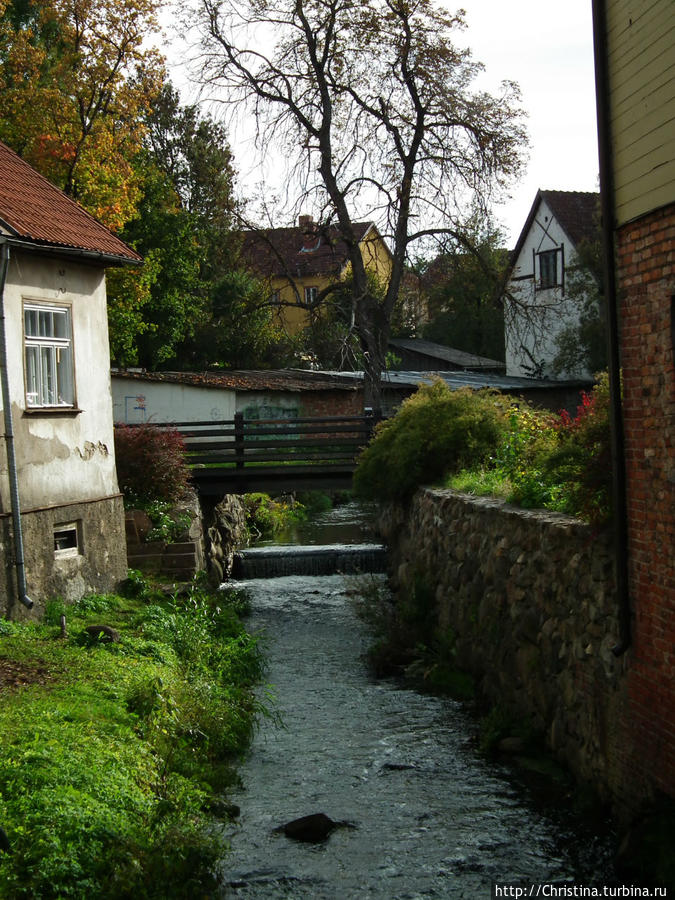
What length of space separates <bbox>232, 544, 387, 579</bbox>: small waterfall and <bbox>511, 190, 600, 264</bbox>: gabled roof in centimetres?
1868

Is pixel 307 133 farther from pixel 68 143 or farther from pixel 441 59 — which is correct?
pixel 68 143

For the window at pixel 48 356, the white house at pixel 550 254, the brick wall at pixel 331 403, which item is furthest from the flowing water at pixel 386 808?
the white house at pixel 550 254

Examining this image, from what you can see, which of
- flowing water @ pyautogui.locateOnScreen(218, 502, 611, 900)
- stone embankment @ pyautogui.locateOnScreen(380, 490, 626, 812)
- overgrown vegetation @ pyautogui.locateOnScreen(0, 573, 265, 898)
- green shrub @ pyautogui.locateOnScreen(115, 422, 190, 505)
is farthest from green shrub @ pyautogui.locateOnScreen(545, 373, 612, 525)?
green shrub @ pyautogui.locateOnScreen(115, 422, 190, 505)

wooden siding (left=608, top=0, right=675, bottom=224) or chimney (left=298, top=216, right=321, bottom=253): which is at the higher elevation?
chimney (left=298, top=216, right=321, bottom=253)

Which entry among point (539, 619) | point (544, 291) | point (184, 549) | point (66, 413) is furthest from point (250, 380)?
point (539, 619)

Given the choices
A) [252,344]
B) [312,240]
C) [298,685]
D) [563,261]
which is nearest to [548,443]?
[298,685]

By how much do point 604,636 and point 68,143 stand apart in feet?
70.0

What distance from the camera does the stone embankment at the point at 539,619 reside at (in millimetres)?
7695

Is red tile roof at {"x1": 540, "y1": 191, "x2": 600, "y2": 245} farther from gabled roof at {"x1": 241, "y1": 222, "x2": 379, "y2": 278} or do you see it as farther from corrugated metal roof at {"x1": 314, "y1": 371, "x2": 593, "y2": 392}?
gabled roof at {"x1": 241, "y1": 222, "x2": 379, "y2": 278}

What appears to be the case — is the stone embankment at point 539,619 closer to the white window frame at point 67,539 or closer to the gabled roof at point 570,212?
the white window frame at point 67,539

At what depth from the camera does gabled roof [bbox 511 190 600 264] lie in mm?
35000

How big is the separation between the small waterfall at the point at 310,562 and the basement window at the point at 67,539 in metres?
7.06

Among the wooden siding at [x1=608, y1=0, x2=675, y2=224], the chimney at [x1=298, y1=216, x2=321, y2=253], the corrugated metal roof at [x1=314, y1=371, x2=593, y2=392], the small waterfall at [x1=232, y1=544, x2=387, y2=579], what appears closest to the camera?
the wooden siding at [x1=608, y1=0, x2=675, y2=224]

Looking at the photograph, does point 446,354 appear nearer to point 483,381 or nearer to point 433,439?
point 483,381
